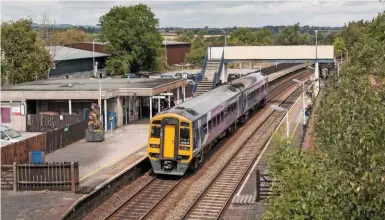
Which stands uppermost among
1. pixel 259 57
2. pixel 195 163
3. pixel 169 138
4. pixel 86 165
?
pixel 259 57

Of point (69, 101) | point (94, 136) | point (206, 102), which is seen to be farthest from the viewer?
point (69, 101)

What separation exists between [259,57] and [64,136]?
25.6m

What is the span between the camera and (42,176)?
68.0ft

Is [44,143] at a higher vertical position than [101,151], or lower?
higher

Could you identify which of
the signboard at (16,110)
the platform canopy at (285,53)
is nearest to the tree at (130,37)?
the platform canopy at (285,53)

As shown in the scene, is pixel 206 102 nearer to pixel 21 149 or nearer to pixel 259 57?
pixel 21 149

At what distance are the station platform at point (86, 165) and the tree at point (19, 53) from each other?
1868cm

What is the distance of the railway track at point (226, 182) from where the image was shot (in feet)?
63.5

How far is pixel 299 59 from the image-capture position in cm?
5069

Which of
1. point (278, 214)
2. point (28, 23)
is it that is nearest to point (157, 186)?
point (278, 214)

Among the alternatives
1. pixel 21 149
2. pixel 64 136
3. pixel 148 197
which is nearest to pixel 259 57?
pixel 64 136

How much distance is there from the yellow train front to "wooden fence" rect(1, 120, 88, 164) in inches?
235

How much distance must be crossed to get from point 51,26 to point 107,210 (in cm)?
5550

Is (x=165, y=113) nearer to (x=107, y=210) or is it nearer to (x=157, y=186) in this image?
(x=157, y=186)
